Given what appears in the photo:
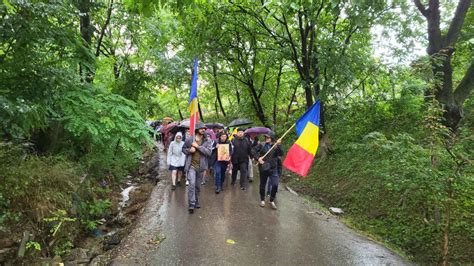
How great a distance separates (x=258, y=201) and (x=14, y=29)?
7.13m

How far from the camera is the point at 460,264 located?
5.93 metres

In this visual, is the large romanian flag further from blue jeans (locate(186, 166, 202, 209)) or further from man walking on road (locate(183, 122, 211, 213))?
blue jeans (locate(186, 166, 202, 209))

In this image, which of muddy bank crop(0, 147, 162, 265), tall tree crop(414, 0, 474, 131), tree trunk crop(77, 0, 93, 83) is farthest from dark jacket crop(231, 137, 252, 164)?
tall tree crop(414, 0, 474, 131)

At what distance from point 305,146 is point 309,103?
565cm

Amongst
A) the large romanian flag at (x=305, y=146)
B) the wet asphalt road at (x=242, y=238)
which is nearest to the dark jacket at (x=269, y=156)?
the large romanian flag at (x=305, y=146)

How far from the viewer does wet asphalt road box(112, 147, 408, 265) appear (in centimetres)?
592

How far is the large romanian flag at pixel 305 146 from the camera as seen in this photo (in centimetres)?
788

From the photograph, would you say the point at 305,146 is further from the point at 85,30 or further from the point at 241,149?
the point at 85,30

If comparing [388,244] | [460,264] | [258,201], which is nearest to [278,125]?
[258,201]

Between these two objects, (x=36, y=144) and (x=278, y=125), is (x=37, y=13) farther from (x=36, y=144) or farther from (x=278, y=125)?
(x=278, y=125)

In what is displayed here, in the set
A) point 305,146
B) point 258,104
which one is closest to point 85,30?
point 305,146

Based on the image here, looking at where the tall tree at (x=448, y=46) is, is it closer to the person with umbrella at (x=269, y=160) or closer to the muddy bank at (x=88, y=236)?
the person with umbrella at (x=269, y=160)

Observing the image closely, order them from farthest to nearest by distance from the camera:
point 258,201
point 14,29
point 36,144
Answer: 1. point 258,201
2. point 36,144
3. point 14,29

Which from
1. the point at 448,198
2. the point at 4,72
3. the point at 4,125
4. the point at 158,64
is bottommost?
the point at 448,198
